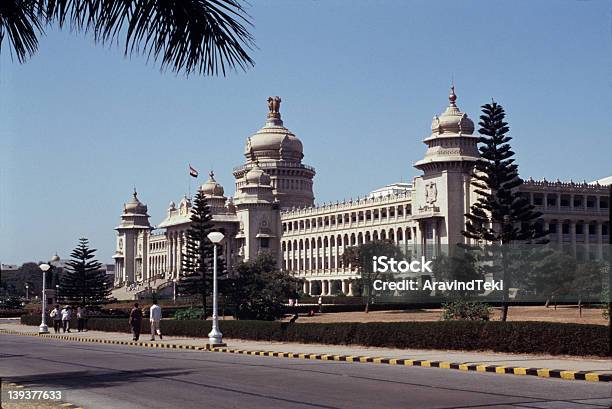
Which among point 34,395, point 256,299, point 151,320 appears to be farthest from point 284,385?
point 256,299

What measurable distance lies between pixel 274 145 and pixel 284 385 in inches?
4489

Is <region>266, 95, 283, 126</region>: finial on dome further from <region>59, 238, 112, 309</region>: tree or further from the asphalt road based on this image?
the asphalt road

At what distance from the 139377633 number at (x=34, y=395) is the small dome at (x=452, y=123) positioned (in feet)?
241

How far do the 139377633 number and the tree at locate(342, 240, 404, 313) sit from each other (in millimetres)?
55569

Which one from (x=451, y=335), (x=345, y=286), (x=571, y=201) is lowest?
(x=451, y=335)

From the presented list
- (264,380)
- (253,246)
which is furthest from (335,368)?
(253,246)

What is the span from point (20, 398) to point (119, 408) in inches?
64.9

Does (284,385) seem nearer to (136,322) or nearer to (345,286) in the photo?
(136,322)

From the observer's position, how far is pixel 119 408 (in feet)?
40.7

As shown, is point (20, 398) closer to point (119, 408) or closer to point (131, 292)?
point (119, 408)

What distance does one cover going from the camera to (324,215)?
11188 centimetres

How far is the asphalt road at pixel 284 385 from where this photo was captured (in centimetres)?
1273

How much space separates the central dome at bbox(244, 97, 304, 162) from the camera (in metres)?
128

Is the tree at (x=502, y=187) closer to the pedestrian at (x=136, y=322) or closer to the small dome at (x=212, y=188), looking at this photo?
the pedestrian at (x=136, y=322)
